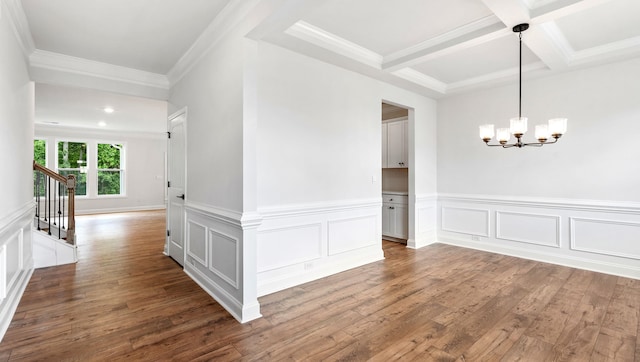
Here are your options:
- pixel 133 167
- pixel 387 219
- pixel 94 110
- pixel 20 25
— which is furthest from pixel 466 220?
pixel 133 167

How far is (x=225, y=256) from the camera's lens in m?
2.91

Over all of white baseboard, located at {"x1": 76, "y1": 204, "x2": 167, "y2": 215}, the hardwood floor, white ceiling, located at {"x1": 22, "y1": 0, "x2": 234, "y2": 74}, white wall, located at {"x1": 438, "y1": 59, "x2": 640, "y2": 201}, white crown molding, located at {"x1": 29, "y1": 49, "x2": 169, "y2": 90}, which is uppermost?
white ceiling, located at {"x1": 22, "y1": 0, "x2": 234, "y2": 74}

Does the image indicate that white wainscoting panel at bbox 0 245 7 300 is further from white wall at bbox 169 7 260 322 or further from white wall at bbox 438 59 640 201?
white wall at bbox 438 59 640 201

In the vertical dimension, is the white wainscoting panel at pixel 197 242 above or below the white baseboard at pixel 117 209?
above

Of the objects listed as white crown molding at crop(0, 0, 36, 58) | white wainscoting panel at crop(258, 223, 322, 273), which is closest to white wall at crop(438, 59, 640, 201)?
white wainscoting panel at crop(258, 223, 322, 273)

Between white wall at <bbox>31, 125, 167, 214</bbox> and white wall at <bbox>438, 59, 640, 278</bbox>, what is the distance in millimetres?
9325

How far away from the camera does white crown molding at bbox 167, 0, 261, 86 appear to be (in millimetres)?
2555

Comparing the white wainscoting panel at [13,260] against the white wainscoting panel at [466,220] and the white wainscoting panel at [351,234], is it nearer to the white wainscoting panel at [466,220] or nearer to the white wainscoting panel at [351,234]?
the white wainscoting panel at [351,234]

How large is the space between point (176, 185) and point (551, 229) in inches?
214

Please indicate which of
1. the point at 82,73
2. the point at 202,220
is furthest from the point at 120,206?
the point at 202,220

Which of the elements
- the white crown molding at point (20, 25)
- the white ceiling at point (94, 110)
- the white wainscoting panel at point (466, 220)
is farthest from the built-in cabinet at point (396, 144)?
the white crown molding at point (20, 25)

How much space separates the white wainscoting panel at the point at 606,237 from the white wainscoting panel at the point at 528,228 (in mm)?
212

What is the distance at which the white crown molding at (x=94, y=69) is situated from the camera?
3617mm

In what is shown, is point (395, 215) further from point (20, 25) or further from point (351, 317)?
point (20, 25)
